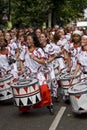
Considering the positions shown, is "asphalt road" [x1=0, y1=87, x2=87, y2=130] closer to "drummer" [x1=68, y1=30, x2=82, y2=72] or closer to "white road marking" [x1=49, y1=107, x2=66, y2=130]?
"white road marking" [x1=49, y1=107, x2=66, y2=130]

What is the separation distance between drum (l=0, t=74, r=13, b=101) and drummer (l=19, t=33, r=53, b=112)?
950 mm

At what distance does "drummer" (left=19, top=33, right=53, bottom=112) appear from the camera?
9.37 metres

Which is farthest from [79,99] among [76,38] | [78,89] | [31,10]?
[31,10]

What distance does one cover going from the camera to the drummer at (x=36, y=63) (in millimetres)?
9367

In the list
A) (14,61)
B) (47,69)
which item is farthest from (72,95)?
(14,61)

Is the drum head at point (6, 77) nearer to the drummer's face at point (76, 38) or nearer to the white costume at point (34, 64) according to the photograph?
the white costume at point (34, 64)

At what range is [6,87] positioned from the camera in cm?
1077

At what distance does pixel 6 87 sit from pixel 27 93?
1.74 metres

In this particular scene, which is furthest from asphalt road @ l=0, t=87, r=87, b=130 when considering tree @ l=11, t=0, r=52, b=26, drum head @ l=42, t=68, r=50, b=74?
tree @ l=11, t=0, r=52, b=26

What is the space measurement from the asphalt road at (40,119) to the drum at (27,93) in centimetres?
35

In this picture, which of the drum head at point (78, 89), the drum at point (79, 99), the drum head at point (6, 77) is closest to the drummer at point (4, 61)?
the drum head at point (6, 77)

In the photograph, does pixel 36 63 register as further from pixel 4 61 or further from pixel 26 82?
pixel 4 61

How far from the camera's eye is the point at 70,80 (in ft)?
34.4

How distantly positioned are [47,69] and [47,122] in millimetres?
1980
